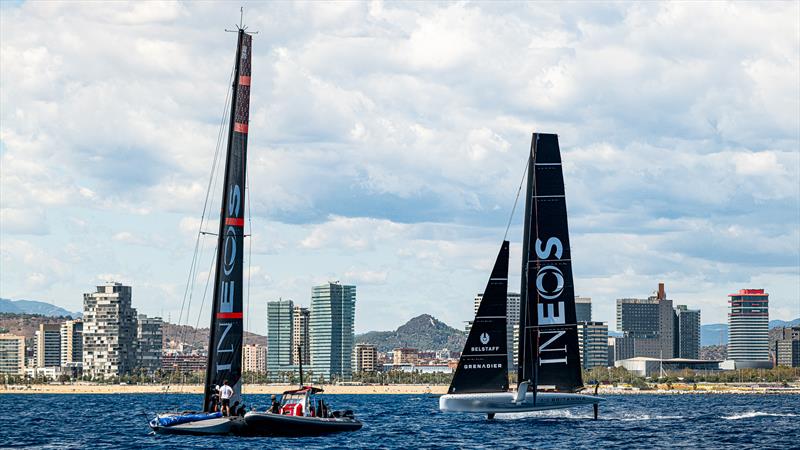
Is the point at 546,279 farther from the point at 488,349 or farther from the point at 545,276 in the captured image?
the point at 488,349

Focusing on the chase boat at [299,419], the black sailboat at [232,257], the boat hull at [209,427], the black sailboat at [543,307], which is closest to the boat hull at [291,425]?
the chase boat at [299,419]

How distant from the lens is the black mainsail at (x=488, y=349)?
89.3m

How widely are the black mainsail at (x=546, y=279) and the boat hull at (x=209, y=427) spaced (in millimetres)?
27584

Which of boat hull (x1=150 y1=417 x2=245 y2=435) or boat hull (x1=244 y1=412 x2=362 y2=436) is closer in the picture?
boat hull (x1=150 y1=417 x2=245 y2=435)

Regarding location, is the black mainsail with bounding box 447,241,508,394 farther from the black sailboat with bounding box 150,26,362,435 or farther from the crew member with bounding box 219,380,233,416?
the crew member with bounding box 219,380,233,416

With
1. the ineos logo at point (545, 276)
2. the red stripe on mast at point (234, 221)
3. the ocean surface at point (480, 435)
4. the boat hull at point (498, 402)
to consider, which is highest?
the red stripe on mast at point (234, 221)

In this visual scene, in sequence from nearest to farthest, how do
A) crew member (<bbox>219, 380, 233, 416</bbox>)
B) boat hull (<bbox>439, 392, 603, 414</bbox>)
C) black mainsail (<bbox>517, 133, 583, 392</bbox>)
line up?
1. crew member (<bbox>219, 380, 233, 416</bbox>)
2. boat hull (<bbox>439, 392, 603, 414</bbox>)
3. black mainsail (<bbox>517, 133, 583, 392</bbox>)

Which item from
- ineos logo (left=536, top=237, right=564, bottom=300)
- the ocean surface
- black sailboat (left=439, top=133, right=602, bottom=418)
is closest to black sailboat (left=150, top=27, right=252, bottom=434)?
the ocean surface

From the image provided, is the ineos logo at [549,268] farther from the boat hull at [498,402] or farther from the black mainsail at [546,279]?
the boat hull at [498,402]

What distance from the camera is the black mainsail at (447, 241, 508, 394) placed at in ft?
293

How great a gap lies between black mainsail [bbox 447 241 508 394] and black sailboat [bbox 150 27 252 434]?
22.4 m

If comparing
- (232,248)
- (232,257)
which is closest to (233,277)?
(232,257)

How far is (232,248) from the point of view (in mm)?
69812

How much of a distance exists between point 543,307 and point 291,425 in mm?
26748
